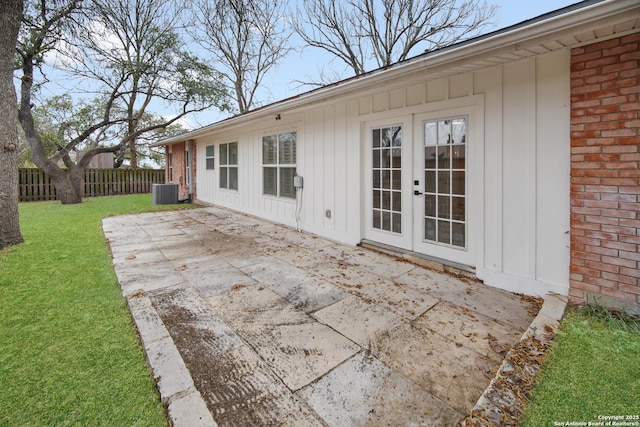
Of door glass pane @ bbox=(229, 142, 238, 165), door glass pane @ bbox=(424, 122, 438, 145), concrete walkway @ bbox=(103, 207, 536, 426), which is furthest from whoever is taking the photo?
door glass pane @ bbox=(229, 142, 238, 165)

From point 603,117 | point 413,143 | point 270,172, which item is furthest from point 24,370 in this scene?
point 270,172

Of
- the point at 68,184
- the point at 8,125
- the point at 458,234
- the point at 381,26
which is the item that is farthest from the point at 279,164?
the point at 381,26

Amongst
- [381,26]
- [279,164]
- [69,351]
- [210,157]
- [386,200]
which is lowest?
[69,351]

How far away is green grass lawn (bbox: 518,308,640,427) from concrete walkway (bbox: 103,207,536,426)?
281mm

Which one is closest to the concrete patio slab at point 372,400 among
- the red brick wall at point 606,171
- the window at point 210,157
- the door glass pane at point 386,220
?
the red brick wall at point 606,171

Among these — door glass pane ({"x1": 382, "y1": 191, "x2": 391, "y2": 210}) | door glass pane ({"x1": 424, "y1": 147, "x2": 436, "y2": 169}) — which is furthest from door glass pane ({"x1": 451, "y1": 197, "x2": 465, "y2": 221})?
door glass pane ({"x1": 382, "y1": 191, "x2": 391, "y2": 210})

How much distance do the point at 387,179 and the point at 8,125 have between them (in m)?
6.09

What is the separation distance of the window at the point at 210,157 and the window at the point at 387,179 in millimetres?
7165

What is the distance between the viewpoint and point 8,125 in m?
4.91

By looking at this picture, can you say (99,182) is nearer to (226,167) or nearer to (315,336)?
(226,167)

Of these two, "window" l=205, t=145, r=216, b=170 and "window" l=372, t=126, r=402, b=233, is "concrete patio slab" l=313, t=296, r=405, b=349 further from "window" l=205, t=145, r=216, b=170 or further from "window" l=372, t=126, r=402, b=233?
"window" l=205, t=145, r=216, b=170

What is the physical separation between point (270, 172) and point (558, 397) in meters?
6.56

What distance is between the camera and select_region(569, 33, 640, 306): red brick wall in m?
2.53

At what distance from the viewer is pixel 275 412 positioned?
167cm
